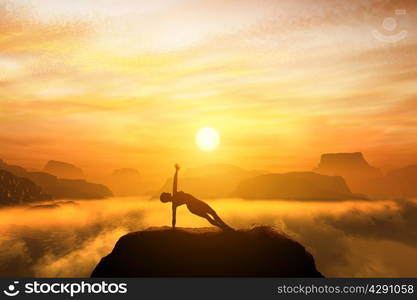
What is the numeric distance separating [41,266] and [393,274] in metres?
172

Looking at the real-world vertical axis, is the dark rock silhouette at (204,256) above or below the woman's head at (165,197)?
below

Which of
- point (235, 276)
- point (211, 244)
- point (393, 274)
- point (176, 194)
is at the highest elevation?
point (176, 194)

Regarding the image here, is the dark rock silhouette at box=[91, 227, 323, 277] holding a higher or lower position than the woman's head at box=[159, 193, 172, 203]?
lower

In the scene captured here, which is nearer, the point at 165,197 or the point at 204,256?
the point at 204,256

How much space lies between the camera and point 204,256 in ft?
78.7

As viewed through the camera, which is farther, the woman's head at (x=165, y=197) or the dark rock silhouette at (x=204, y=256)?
the woman's head at (x=165, y=197)

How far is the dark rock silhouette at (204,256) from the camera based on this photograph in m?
23.6

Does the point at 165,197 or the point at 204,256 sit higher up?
the point at 165,197

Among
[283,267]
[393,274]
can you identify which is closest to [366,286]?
[283,267]

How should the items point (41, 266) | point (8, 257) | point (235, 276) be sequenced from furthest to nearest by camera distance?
point (8, 257) → point (41, 266) → point (235, 276)

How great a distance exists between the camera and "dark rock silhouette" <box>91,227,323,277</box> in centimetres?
2358

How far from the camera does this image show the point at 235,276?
23.3 meters

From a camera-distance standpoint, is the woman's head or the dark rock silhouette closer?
the dark rock silhouette

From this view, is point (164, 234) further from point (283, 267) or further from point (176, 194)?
point (283, 267)
